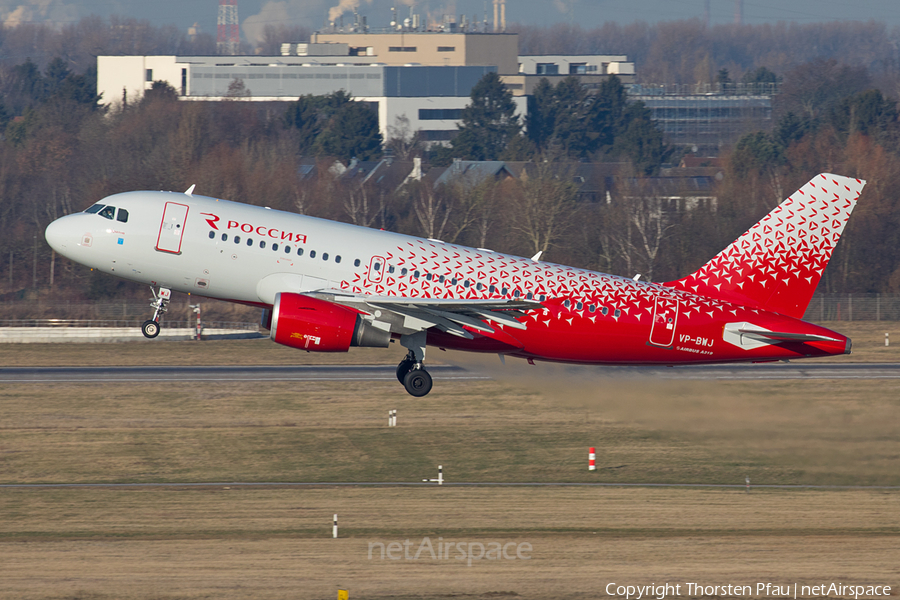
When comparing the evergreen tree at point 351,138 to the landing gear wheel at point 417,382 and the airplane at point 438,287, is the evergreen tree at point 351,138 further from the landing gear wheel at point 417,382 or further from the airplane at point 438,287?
the landing gear wheel at point 417,382

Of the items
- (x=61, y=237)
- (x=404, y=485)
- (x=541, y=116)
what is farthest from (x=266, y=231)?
(x=541, y=116)

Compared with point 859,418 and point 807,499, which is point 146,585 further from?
point 859,418

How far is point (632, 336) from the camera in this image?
3925 centimetres

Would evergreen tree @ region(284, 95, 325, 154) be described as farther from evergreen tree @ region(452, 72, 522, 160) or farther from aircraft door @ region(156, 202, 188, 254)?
aircraft door @ region(156, 202, 188, 254)

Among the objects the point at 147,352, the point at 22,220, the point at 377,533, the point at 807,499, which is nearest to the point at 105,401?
the point at 147,352

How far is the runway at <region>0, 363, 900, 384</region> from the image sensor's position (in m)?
67.1

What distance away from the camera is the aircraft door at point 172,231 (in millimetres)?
37438

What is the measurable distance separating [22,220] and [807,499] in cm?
9695

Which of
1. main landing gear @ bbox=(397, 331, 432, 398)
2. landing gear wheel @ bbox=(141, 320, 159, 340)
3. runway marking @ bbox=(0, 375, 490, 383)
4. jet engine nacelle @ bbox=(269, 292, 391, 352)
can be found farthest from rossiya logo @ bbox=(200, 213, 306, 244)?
runway marking @ bbox=(0, 375, 490, 383)

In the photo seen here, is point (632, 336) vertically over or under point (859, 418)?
over

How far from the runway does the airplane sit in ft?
78.7

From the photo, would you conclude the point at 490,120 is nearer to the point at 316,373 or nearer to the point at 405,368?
the point at 316,373

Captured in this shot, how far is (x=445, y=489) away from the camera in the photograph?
158ft

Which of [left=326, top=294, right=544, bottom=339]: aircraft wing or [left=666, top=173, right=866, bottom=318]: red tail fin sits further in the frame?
[left=666, top=173, right=866, bottom=318]: red tail fin
